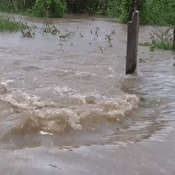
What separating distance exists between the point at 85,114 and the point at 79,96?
30.4 inches

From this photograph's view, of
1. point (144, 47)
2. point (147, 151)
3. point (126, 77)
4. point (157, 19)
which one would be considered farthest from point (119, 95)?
point (157, 19)

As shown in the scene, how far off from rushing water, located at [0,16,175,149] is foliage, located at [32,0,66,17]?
715 centimetres

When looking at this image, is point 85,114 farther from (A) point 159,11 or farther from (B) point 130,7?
(A) point 159,11

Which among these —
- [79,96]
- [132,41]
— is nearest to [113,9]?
[132,41]

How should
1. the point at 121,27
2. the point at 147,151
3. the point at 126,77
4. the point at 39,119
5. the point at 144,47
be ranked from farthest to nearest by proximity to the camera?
the point at 121,27 → the point at 144,47 → the point at 126,77 → the point at 39,119 → the point at 147,151

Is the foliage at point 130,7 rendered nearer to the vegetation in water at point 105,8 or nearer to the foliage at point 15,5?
the vegetation in water at point 105,8

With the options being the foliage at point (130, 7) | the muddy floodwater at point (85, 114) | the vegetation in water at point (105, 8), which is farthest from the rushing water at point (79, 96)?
the vegetation in water at point (105, 8)

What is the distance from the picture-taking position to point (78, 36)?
10.1m

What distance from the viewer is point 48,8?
49.1ft

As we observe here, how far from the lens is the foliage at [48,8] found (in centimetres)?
1464

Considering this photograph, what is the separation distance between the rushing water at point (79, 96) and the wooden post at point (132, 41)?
0.80 feet

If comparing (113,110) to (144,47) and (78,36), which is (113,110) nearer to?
(144,47)

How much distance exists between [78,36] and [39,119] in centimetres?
692

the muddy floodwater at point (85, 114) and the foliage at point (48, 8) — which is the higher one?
the foliage at point (48, 8)
